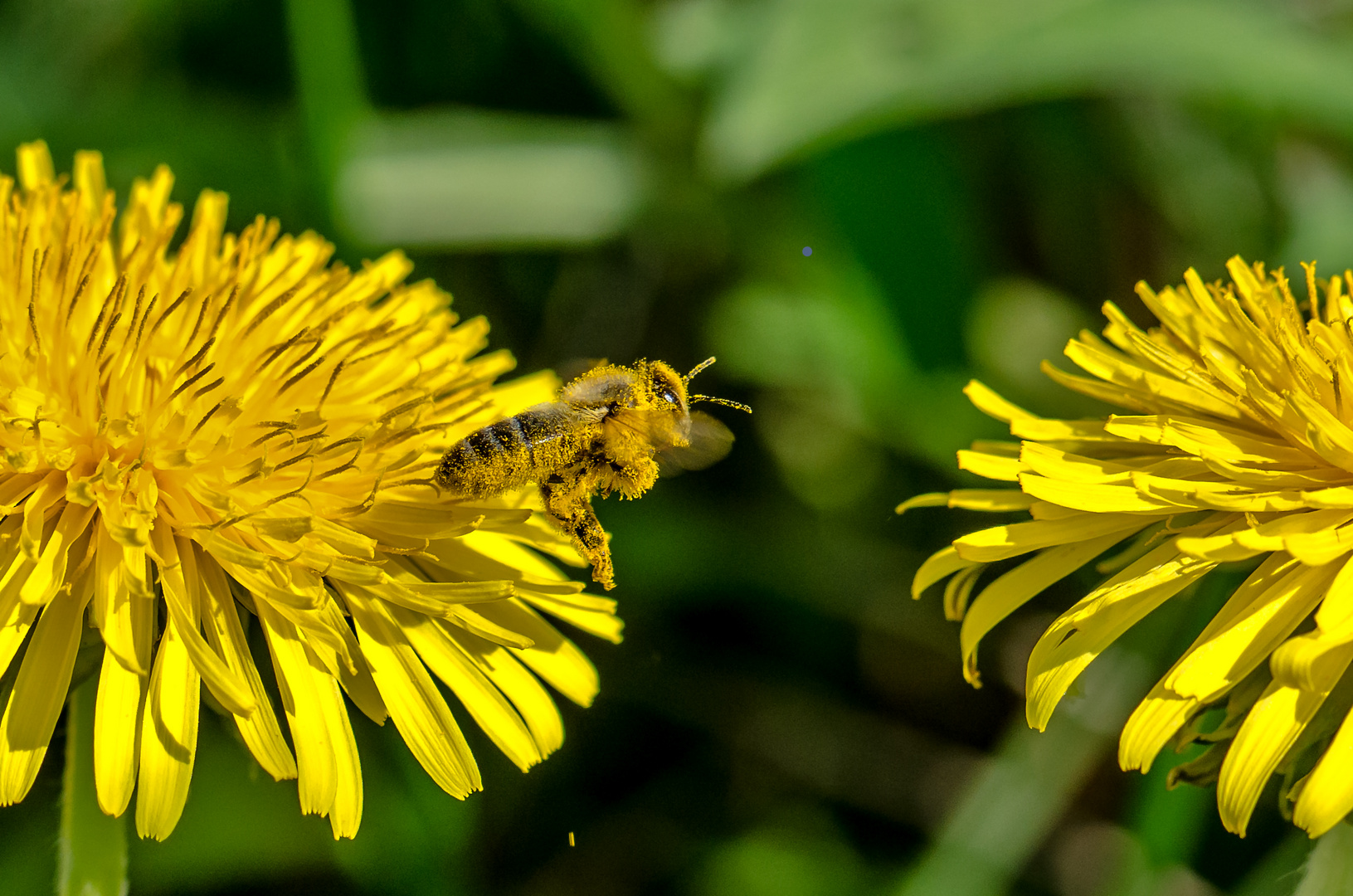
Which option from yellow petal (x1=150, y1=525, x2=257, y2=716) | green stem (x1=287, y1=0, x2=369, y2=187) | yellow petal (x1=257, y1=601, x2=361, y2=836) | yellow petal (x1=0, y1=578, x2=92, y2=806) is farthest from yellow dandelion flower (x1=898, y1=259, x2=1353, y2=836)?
green stem (x1=287, y1=0, x2=369, y2=187)

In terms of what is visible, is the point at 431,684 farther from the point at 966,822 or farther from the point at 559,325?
the point at 559,325

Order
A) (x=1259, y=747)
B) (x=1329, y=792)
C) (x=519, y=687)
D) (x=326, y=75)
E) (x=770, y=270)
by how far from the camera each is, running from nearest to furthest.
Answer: (x=1329, y=792)
(x=1259, y=747)
(x=519, y=687)
(x=326, y=75)
(x=770, y=270)

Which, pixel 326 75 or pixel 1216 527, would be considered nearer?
pixel 1216 527

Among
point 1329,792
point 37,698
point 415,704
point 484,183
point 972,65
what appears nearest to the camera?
point 1329,792

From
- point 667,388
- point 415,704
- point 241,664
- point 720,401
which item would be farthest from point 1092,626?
point 241,664

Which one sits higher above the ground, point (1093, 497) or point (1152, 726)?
point (1093, 497)

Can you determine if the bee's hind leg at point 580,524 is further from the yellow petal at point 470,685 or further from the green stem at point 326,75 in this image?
the green stem at point 326,75

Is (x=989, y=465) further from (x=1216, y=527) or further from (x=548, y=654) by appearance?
(x=548, y=654)
